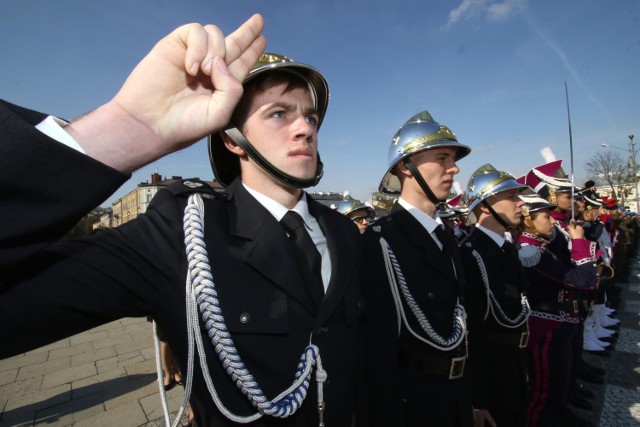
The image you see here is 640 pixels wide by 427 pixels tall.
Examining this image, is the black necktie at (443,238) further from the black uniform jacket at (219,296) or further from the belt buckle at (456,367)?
the black uniform jacket at (219,296)

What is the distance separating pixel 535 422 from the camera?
Result: 3.64 meters

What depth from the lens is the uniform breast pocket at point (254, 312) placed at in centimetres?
127

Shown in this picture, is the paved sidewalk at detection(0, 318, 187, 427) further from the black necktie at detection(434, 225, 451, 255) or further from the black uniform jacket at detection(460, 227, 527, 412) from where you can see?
the black necktie at detection(434, 225, 451, 255)

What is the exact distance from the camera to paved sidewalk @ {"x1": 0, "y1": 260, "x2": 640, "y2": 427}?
13.5 ft

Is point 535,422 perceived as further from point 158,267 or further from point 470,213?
point 158,267

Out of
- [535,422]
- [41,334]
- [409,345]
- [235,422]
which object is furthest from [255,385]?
[535,422]

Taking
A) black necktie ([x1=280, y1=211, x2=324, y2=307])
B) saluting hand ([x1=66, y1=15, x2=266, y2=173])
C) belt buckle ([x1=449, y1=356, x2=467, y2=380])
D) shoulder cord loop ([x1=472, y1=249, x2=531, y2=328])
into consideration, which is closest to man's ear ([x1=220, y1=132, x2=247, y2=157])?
black necktie ([x1=280, y1=211, x2=324, y2=307])

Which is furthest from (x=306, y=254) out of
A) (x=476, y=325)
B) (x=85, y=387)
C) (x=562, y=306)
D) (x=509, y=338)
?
(x=85, y=387)

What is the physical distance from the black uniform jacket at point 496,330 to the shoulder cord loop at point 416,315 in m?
0.65

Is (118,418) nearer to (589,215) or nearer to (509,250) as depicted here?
(509,250)

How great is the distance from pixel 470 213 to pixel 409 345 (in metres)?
2.26

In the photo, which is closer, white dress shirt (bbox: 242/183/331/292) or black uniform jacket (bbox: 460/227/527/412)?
white dress shirt (bbox: 242/183/331/292)

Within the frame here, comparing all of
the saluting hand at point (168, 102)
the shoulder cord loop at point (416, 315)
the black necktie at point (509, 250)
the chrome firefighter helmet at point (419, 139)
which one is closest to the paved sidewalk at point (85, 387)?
the shoulder cord loop at point (416, 315)

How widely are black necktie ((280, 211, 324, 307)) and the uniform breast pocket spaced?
17 cm
